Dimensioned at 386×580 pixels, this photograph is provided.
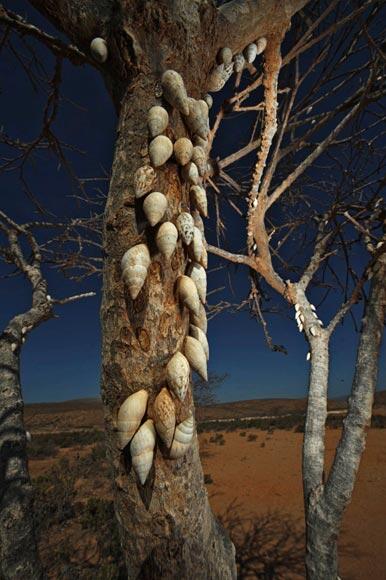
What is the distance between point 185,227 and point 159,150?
20cm

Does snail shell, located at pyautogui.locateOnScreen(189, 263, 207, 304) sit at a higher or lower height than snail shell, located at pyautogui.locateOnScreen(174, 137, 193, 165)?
lower

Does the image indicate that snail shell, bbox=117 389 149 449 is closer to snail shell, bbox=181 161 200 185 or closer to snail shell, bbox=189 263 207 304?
snail shell, bbox=189 263 207 304

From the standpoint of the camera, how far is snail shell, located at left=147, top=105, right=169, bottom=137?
0.79m

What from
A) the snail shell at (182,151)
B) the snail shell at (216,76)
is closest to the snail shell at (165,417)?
the snail shell at (182,151)

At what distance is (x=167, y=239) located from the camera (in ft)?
2.42

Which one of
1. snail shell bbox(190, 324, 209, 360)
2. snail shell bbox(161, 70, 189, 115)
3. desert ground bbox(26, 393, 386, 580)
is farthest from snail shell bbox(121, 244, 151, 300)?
desert ground bbox(26, 393, 386, 580)

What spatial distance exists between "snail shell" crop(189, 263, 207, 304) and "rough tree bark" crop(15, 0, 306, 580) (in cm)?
6

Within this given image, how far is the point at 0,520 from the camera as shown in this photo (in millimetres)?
1582

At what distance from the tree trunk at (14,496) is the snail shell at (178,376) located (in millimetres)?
1538

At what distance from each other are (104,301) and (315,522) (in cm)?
190

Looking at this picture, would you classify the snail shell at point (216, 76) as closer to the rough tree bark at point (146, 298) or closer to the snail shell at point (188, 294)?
the rough tree bark at point (146, 298)

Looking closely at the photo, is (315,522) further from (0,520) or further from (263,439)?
(263,439)

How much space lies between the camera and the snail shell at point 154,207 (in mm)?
737

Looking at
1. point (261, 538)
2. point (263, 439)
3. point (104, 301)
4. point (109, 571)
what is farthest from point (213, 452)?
point (104, 301)
